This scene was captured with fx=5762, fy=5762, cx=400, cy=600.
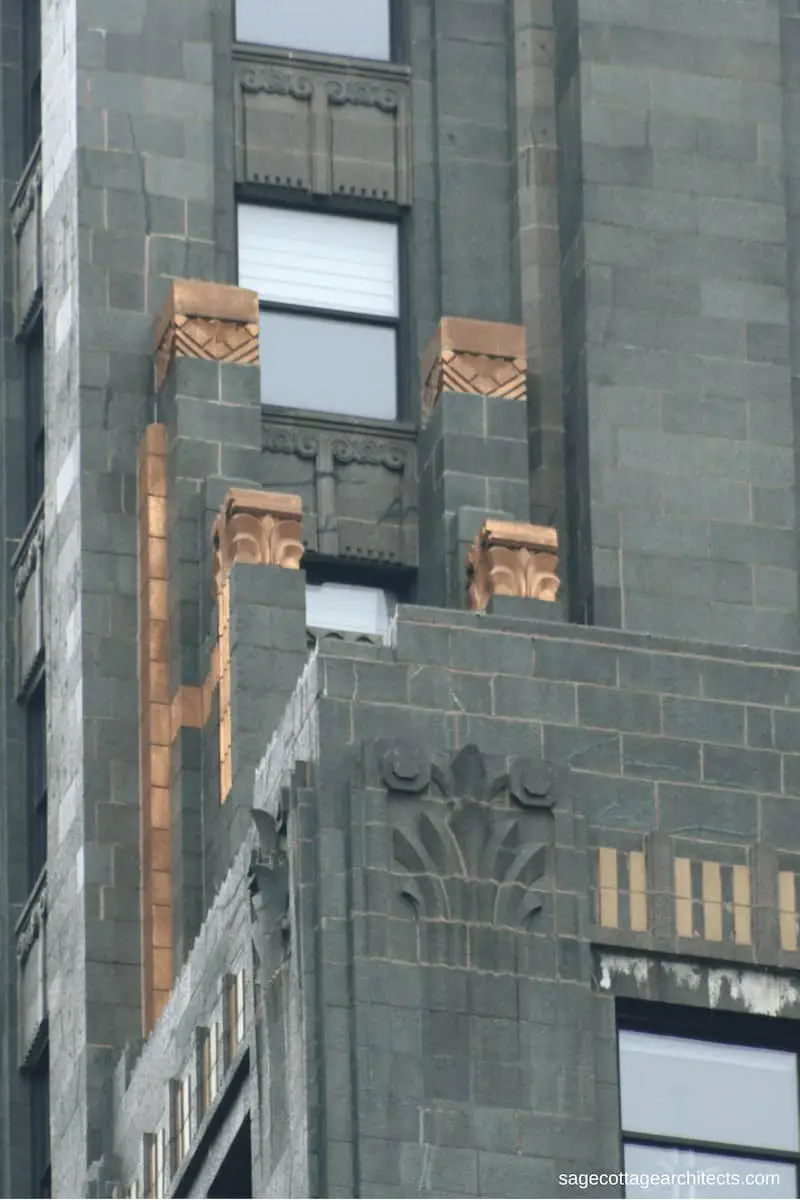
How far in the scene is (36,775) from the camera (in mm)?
73812

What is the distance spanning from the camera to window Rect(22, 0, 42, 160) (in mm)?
77000

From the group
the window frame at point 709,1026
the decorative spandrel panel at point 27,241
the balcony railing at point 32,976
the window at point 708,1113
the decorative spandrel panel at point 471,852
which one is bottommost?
the window at point 708,1113

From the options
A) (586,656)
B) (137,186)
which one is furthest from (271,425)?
(586,656)

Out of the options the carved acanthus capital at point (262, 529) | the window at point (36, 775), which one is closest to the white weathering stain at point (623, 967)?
the carved acanthus capital at point (262, 529)

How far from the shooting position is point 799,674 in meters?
59.8

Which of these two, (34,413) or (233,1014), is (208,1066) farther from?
(34,413)

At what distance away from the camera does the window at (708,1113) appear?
5616cm

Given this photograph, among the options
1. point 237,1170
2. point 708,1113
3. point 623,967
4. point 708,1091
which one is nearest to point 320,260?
point 237,1170

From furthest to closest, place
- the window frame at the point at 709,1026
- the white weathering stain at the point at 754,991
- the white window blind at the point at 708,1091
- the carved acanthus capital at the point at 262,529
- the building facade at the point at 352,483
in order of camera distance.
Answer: the carved acanthus capital at the point at 262,529 → the building facade at the point at 352,483 → the white weathering stain at the point at 754,991 → the window frame at the point at 709,1026 → the white window blind at the point at 708,1091

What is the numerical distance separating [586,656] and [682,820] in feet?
6.65

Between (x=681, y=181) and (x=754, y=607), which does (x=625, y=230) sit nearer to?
(x=681, y=181)

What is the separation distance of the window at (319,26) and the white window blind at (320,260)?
2.42 metres

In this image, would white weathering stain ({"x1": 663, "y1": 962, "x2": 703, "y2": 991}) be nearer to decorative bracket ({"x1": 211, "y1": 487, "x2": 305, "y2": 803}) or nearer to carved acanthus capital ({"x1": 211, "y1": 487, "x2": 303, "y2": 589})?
decorative bracket ({"x1": 211, "y1": 487, "x2": 305, "y2": 803})

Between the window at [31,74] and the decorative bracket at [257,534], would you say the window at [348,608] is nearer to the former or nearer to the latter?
the decorative bracket at [257,534]
